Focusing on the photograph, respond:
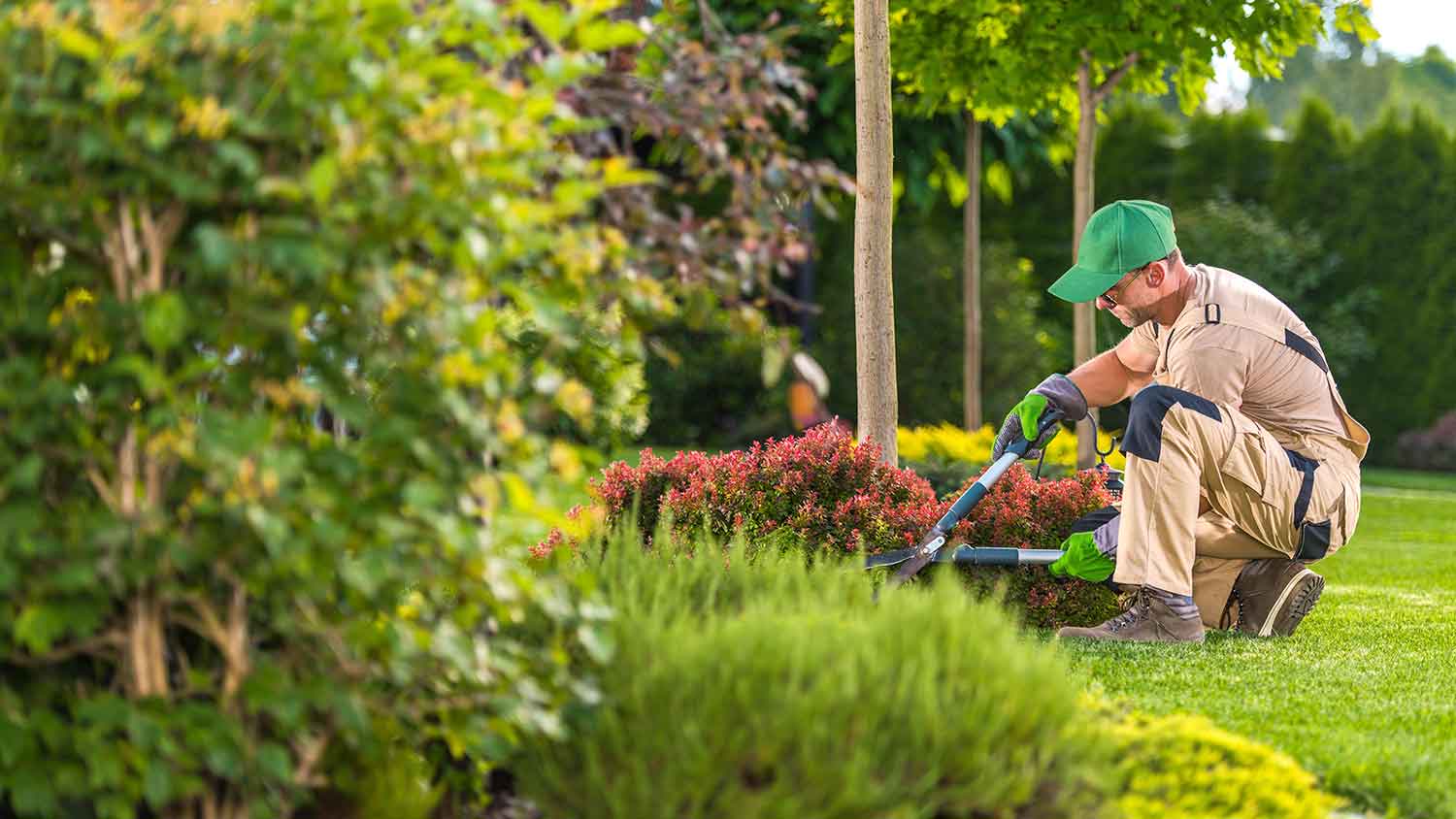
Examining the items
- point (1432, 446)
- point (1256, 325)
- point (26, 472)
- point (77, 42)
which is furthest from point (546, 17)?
point (1432, 446)

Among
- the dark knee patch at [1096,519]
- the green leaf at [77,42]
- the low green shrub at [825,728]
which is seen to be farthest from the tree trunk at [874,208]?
the green leaf at [77,42]

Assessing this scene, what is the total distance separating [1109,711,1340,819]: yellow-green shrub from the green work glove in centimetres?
161

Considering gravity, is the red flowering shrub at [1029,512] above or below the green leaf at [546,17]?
below

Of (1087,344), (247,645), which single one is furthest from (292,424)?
(1087,344)

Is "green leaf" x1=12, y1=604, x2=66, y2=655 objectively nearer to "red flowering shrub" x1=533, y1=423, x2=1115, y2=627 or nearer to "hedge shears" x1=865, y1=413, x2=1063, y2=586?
"hedge shears" x1=865, y1=413, x2=1063, y2=586

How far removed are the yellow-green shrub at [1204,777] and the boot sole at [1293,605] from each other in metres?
1.93

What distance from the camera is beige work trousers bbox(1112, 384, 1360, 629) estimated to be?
4363mm

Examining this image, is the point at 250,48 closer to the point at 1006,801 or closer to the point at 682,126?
the point at 682,126

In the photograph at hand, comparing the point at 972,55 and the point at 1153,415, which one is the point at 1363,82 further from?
the point at 1153,415

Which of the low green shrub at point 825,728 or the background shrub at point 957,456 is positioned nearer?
the low green shrub at point 825,728

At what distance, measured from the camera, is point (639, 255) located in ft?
8.18

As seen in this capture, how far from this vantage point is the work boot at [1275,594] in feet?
15.7

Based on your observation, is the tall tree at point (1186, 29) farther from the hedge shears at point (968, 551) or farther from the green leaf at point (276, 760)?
the green leaf at point (276, 760)

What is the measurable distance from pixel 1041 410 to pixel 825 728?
8.99 ft
